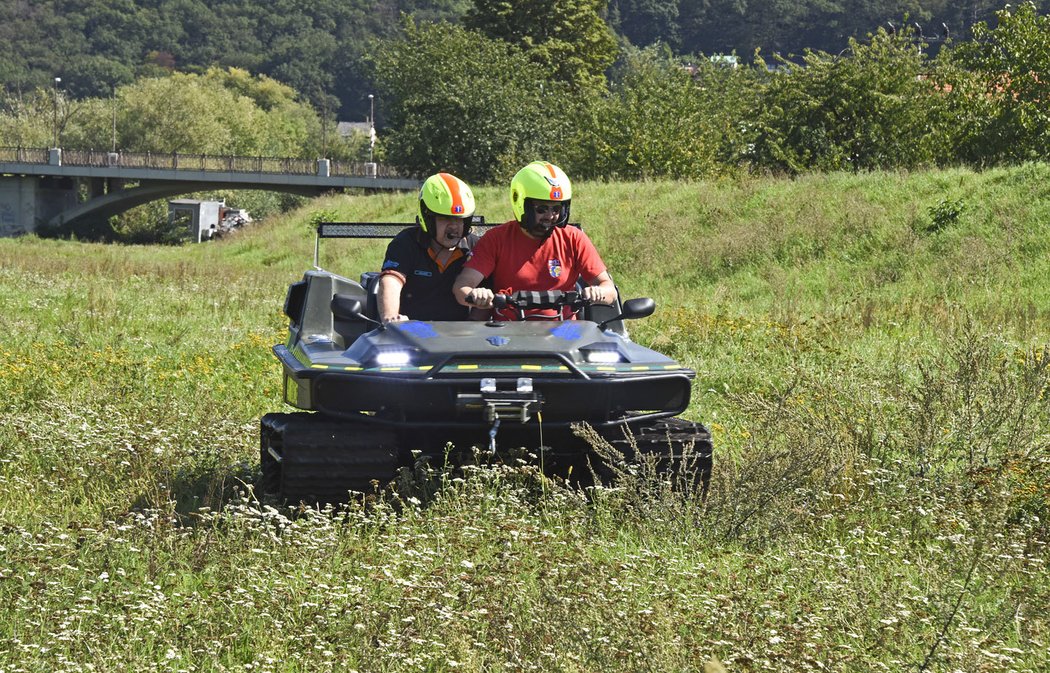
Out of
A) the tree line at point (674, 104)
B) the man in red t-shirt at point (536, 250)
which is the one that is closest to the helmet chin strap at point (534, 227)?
the man in red t-shirt at point (536, 250)

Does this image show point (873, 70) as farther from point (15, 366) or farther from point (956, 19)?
point (956, 19)

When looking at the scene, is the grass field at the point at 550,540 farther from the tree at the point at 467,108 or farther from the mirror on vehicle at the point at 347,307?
the tree at the point at 467,108

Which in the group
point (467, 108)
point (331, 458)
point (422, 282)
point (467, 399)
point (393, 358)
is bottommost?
point (331, 458)

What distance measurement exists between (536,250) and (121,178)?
85.3m

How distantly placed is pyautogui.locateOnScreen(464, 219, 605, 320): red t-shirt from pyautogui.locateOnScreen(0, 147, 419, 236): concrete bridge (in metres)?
70.2

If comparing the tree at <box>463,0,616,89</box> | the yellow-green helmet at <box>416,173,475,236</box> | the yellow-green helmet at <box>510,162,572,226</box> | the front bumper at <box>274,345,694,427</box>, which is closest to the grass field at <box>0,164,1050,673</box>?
the front bumper at <box>274,345,694,427</box>

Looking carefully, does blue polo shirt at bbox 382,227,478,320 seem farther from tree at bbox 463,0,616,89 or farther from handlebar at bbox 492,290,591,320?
tree at bbox 463,0,616,89

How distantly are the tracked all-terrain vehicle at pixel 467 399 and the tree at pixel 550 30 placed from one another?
198 ft

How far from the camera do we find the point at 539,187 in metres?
7.81

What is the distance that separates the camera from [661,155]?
42125mm

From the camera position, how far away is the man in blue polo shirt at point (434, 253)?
813 cm

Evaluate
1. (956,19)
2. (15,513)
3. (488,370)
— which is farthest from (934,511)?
(956,19)

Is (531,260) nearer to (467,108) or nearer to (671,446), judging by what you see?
(671,446)

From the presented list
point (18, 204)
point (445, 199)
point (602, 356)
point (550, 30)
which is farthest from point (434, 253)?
point (18, 204)
